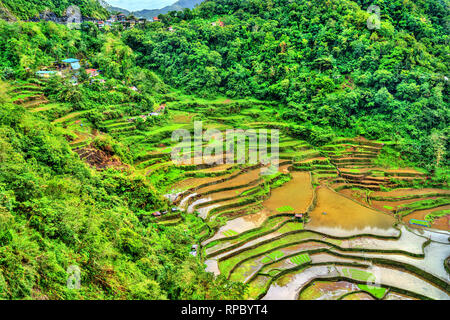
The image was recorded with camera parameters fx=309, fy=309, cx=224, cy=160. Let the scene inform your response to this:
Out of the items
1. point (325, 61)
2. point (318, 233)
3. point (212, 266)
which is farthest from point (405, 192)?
point (212, 266)

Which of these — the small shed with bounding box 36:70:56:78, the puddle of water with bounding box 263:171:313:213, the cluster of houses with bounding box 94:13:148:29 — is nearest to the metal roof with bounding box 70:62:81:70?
the small shed with bounding box 36:70:56:78

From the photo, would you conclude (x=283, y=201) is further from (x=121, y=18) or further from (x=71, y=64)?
(x=121, y=18)

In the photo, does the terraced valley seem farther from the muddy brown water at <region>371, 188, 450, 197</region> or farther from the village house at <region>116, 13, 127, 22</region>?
the village house at <region>116, 13, 127, 22</region>

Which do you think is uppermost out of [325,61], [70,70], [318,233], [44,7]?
[44,7]

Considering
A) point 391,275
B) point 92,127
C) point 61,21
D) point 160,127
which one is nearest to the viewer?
point 391,275

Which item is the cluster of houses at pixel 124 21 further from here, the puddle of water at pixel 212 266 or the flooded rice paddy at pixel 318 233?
the puddle of water at pixel 212 266

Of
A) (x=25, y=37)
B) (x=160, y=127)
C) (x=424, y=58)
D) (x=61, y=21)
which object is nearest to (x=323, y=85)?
(x=424, y=58)
